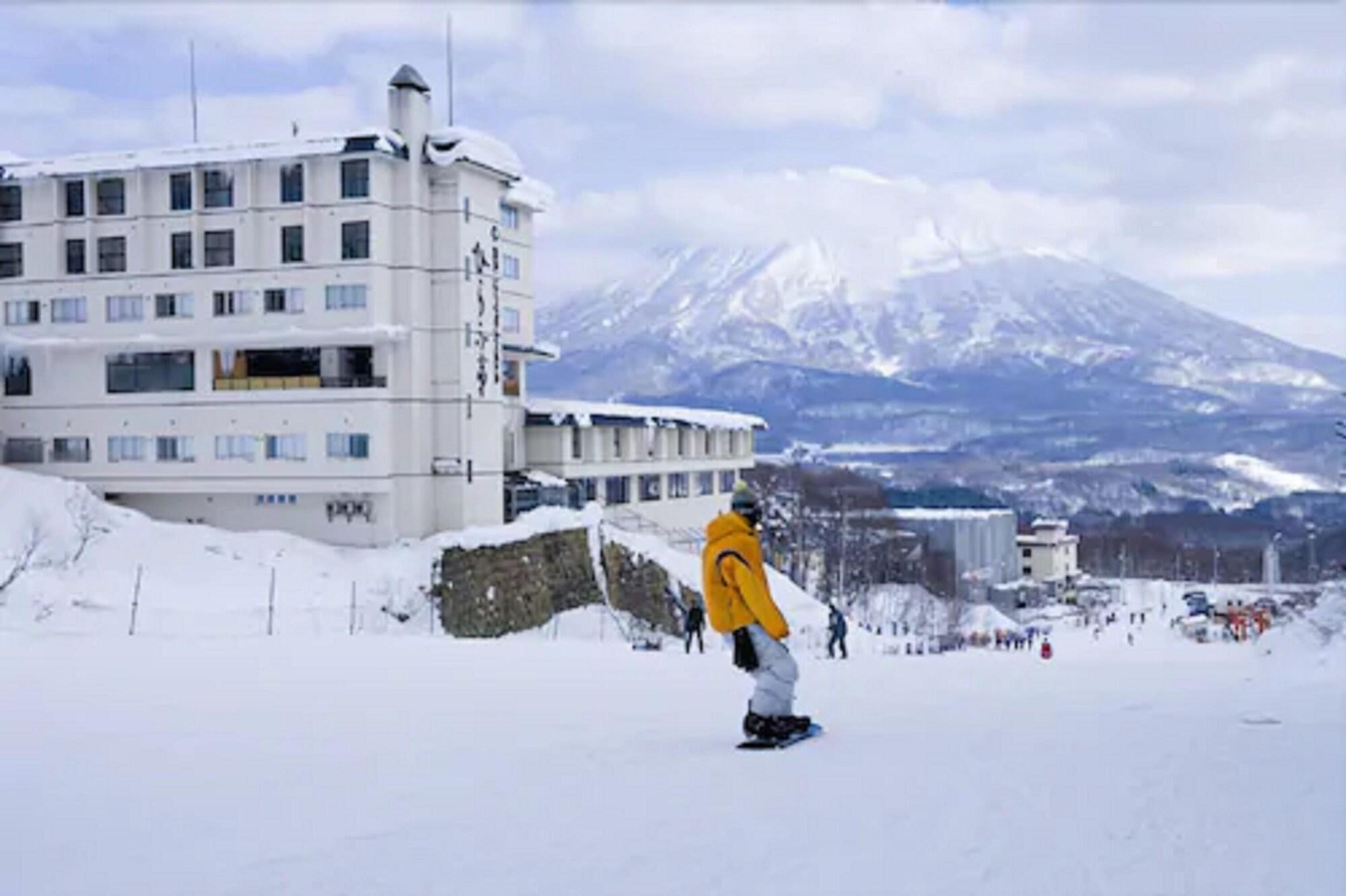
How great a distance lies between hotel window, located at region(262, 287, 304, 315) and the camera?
36.6 meters

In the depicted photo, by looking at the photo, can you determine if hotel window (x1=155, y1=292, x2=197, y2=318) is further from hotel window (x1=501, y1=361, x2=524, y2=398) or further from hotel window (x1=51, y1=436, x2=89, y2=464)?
hotel window (x1=501, y1=361, x2=524, y2=398)

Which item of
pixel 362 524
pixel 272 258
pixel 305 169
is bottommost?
pixel 362 524

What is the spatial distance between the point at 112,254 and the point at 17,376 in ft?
15.8

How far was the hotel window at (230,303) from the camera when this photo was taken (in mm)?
37094

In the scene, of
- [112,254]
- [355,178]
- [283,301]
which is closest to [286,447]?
[283,301]

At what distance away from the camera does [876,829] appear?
21.5ft

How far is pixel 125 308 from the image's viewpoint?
124 feet

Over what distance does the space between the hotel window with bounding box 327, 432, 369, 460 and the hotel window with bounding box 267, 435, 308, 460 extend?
0.80 m

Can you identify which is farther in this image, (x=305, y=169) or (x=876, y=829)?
(x=305, y=169)

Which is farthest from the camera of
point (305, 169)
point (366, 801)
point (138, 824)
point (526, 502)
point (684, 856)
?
point (526, 502)

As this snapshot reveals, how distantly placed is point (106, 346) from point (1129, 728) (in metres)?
34.1

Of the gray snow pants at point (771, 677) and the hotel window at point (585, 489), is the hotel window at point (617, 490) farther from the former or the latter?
the gray snow pants at point (771, 677)

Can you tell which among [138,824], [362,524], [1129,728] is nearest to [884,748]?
[1129,728]

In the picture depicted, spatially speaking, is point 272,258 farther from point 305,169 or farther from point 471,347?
point 471,347
